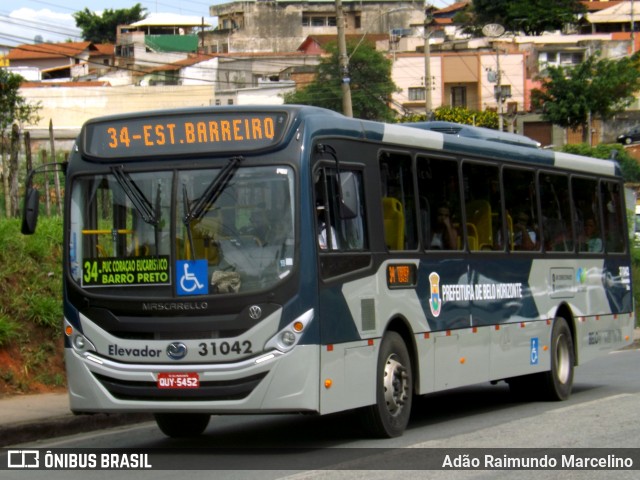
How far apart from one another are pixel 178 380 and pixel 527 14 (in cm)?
8510

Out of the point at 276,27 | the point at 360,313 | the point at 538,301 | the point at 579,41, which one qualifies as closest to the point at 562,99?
the point at 579,41

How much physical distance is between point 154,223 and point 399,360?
2.69 m

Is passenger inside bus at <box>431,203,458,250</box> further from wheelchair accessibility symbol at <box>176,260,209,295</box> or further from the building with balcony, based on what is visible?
the building with balcony

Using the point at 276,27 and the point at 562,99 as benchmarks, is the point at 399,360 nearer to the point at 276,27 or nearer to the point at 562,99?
the point at 562,99

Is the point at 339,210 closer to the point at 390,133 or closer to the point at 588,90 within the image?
the point at 390,133

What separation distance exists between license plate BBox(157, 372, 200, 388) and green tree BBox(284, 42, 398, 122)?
2223 inches

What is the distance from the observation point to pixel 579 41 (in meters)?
83.2

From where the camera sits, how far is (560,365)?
14523 millimetres

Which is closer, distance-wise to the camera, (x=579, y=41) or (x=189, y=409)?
(x=189, y=409)

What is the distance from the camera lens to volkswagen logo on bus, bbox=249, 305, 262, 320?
9.20 m

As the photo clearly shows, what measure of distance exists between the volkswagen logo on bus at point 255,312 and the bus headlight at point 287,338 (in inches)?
8.3

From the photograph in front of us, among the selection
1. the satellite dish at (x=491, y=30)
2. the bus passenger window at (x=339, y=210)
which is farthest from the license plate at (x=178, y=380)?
the satellite dish at (x=491, y=30)

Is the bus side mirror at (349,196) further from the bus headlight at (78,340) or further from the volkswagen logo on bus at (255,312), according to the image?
the bus headlight at (78,340)

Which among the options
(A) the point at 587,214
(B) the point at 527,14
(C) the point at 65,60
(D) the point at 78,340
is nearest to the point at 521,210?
(A) the point at 587,214
